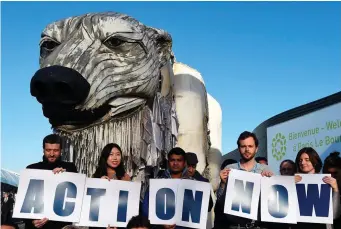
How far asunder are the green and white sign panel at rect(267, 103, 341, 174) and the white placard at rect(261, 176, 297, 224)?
11192 millimetres

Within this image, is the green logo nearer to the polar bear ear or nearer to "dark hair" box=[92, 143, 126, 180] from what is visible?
the polar bear ear

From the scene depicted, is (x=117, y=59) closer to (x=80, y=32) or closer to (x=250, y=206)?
(x=80, y=32)

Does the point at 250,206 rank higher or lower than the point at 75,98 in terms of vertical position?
lower

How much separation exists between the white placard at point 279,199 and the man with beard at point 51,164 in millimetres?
1599

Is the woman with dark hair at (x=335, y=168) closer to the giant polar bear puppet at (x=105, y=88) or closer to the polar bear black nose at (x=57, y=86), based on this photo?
the giant polar bear puppet at (x=105, y=88)

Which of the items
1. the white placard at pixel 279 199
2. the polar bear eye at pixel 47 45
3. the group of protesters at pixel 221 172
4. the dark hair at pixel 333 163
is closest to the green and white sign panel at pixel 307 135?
the dark hair at pixel 333 163

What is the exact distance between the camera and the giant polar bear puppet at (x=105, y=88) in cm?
421

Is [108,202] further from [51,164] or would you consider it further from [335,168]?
[335,168]

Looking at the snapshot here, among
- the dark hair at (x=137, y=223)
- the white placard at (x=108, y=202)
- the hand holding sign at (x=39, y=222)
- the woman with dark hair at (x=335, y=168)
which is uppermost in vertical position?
the woman with dark hair at (x=335, y=168)

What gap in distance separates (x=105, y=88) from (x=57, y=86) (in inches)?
18.8

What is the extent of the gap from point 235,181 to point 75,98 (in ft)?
4.82

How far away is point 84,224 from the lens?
4617mm

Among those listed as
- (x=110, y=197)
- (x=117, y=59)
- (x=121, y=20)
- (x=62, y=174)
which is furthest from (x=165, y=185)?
(x=121, y=20)

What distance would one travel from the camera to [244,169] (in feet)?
15.0
